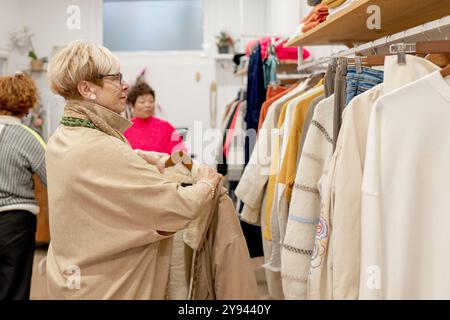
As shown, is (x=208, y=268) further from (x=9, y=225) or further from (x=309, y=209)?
(x=9, y=225)

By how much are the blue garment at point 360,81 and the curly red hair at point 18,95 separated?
109 centimetres

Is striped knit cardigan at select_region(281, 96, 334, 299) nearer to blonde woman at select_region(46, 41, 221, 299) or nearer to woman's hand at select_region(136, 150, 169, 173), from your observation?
blonde woman at select_region(46, 41, 221, 299)

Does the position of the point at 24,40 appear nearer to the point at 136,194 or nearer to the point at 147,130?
the point at 147,130

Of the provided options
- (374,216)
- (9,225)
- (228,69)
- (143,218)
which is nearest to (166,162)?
(143,218)

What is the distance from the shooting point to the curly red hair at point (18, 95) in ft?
5.93

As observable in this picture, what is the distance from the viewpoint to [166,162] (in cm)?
128

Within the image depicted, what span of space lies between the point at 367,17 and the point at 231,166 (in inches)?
22.2

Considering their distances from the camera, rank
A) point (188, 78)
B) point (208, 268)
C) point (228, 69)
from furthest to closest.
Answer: point (228, 69), point (188, 78), point (208, 268)

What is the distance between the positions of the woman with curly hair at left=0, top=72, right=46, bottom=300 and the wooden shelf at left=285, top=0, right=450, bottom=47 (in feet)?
3.24

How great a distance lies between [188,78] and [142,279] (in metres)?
0.79

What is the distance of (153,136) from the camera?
1397mm

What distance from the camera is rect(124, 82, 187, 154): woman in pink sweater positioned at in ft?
4.52

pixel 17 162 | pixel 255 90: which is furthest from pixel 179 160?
pixel 255 90

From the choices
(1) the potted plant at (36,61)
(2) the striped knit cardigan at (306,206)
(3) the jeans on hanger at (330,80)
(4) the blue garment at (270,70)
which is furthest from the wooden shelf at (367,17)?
(1) the potted plant at (36,61)
